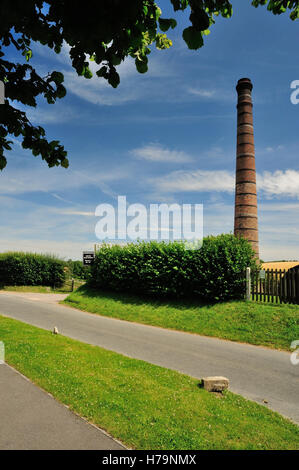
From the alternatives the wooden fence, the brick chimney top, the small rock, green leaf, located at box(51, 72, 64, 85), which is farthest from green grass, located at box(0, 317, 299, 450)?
the brick chimney top

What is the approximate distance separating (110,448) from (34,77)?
5799mm

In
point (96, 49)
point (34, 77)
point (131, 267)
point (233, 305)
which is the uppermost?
point (34, 77)

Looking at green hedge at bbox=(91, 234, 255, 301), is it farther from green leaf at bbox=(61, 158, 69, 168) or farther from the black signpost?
green leaf at bbox=(61, 158, 69, 168)

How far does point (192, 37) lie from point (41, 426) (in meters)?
5.72

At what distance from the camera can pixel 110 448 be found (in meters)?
4.21

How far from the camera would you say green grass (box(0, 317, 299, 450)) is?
4504mm

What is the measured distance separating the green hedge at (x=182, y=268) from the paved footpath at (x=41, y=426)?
39.3ft

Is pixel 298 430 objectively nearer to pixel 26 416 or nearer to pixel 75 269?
pixel 26 416

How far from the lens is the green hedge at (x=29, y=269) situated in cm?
3566

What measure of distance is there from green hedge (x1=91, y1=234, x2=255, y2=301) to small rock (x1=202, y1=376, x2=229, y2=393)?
9772mm

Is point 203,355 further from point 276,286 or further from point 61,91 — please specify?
point 61,91

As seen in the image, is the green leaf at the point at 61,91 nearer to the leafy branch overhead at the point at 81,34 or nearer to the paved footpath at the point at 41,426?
the leafy branch overhead at the point at 81,34

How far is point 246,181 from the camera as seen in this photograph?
1029 inches
